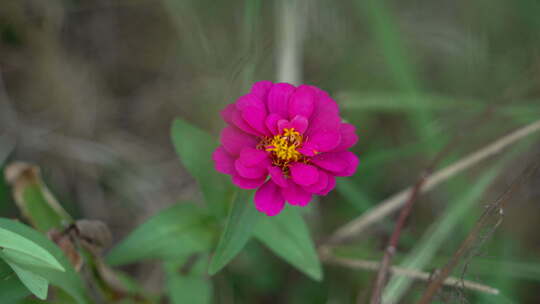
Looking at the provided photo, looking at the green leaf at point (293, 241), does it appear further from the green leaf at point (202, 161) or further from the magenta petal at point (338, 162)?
the magenta petal at point (338, 162)

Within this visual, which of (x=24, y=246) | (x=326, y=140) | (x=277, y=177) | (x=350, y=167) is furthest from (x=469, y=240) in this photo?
(x=24, y=246)

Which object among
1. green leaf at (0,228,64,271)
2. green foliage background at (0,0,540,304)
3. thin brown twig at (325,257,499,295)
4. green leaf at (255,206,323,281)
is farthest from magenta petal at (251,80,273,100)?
thin brown twig at (325,257,499,295)

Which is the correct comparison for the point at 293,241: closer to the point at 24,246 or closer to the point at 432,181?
the point at 432,181

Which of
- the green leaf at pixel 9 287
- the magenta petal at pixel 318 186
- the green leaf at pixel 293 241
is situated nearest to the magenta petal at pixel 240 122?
the magenta petal at pixel 318 186

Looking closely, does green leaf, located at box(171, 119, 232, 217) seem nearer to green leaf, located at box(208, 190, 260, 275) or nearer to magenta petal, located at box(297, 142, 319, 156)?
green leaf, located at box(208, 190, 260, 275)

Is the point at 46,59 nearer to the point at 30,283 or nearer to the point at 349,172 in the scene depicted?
the point at 30,283

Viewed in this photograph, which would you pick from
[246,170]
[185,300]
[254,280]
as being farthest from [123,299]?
[246,170]
